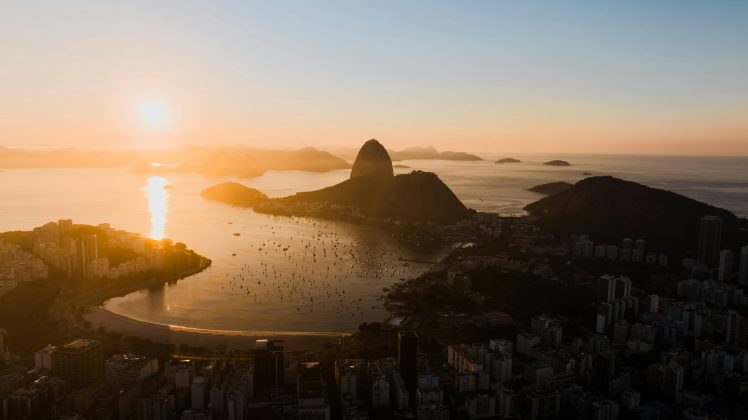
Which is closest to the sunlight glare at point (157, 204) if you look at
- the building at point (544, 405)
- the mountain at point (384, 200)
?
the mountain at point (384, 200)

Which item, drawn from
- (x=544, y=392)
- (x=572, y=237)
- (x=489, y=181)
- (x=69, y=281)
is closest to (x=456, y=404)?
(x=544, y=392)

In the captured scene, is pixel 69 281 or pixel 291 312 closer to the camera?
pixel 291 312

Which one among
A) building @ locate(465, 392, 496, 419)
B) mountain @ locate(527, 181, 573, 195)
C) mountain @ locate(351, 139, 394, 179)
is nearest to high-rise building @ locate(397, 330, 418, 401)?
building @ locate(465, 392, 496, 419)

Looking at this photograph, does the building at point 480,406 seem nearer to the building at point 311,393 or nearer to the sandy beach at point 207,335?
the building at point 311,393

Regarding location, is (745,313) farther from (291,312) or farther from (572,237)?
(291,312)

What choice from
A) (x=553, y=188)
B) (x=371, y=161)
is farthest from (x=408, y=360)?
(x=553, y=188)

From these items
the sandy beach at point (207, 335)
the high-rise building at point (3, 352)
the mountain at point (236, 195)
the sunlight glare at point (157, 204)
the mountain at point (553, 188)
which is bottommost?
the sandy beach at point (207, 335)

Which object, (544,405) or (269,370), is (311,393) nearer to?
(269,370)
